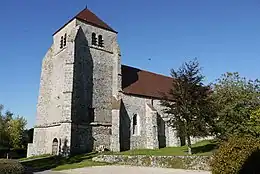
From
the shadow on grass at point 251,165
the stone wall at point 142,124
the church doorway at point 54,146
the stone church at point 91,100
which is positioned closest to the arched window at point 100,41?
the stone church at point 91,100

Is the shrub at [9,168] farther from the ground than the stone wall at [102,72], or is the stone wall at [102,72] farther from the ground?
the stone wall at [102,72]

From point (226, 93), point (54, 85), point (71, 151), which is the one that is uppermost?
point (54, 85)

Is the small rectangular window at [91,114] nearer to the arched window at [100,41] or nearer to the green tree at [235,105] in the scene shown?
the arched window at [100,41]

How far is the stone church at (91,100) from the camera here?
98.0 feet

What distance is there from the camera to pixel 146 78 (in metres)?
39.5

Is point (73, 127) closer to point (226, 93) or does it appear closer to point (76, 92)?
point (76, 92)

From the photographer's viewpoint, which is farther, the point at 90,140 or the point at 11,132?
the point at 11,132

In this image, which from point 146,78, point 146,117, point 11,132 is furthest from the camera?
point 11,132

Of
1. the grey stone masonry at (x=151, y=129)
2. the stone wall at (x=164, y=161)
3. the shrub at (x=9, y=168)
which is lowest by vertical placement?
the stone wall at (x=164, y=161)

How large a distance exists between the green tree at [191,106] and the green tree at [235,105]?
5.58ft

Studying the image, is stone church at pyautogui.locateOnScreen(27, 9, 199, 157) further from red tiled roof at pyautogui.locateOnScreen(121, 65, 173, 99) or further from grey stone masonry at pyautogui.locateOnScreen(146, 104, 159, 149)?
red tiled roof at pyautogui.locateOnScreen(121, 65, 173, 99)

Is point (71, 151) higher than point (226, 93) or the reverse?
the reverse

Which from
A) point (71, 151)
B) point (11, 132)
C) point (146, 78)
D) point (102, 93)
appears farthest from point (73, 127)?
point (11, 132)

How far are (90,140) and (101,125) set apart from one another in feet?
7.39
